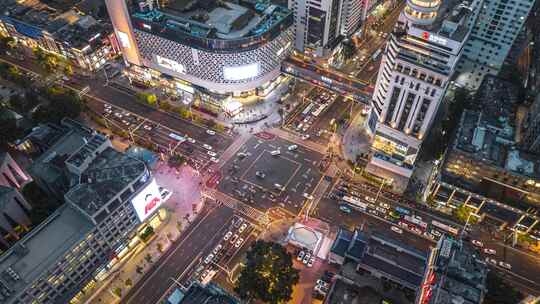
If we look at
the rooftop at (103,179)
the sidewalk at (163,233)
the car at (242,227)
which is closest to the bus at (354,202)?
the car at (242,227)

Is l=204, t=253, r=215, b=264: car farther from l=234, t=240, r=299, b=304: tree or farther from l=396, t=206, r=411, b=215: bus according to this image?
l=396, t=206, r=411, b=215: bus

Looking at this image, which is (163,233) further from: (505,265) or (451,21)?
(451,21)

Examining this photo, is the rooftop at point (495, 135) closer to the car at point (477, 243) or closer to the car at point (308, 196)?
the car at point (477, 243)

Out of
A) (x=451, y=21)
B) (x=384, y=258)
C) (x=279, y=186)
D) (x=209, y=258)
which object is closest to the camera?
(x=384, y=258)

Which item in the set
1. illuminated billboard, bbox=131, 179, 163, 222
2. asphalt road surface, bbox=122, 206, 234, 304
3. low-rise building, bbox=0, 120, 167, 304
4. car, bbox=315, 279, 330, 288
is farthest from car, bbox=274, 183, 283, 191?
illuminated billboard, bbox=131, 179, 163, 222

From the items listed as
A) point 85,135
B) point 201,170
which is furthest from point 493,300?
point 85,135

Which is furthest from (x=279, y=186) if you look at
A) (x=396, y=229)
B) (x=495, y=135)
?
(x=495, y=135)
